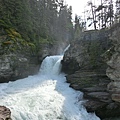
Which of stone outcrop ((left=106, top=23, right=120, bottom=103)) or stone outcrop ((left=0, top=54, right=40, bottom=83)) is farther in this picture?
stone outcrop ((left=0, top=54, right=40, bottom=83))

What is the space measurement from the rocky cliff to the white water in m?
0.97

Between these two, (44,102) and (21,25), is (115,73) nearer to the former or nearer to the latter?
(44,102)

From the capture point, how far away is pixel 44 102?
15406mm

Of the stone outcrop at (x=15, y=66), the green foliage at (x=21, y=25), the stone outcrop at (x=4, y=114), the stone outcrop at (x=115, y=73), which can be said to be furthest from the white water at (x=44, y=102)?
the green foliage at (x=21, y=25)

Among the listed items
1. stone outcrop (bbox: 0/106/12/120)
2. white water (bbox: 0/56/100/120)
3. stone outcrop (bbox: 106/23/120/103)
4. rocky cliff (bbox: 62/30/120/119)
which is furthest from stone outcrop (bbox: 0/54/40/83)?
stone outcrop (bbox: 106/23/120/103)

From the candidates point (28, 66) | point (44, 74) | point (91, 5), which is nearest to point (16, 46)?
point (28, 66)

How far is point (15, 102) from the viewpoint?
48.0 feet

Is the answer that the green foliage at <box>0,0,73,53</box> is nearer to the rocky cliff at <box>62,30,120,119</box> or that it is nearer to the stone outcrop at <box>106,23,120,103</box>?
the rocky cliff at <box>62,30,120,119</box>

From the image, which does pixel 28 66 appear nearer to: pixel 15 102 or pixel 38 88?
pixel 38 88

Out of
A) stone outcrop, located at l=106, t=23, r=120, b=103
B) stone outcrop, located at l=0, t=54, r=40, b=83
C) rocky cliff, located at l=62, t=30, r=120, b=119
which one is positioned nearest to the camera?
stone outcrop, located at l=106, t=23, r=120, b=103

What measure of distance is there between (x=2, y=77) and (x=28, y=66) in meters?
4.54

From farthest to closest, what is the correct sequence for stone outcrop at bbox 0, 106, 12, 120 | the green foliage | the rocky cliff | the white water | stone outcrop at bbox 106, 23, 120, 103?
the green foliage, the rocky cliff, stone outcrop at bbox 106, 23, 120, 103, the white water, stone outcrop at bbox 0, 106, 12, 120

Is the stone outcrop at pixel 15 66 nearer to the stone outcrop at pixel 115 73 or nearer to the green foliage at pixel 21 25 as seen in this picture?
the green foliage at pixel 21 25

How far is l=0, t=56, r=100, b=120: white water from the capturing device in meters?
13.6
